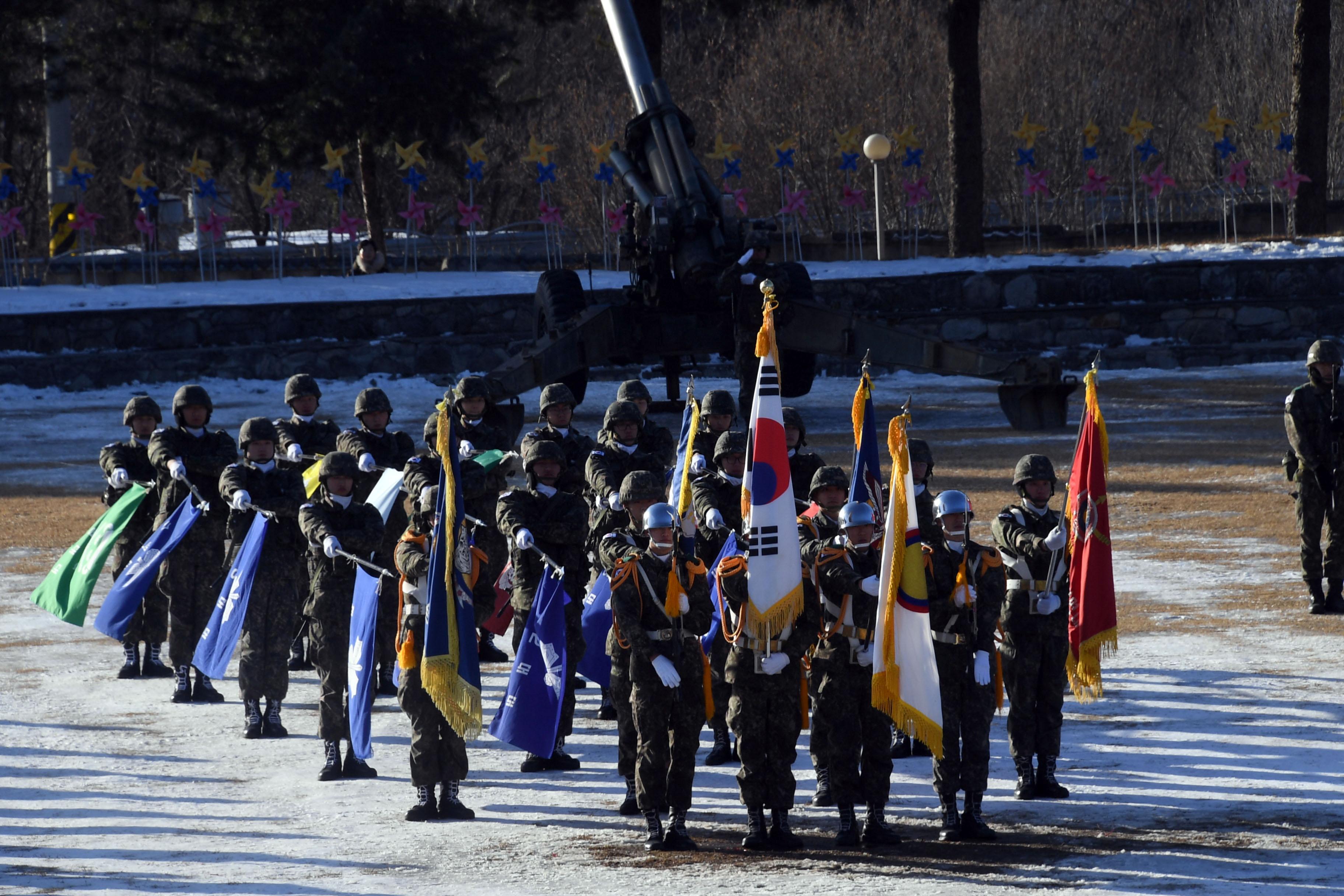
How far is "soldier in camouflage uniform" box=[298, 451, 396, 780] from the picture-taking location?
29.9 feet

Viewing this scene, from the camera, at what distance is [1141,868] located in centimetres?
725

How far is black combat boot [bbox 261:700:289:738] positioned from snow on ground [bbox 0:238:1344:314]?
17.6 meters

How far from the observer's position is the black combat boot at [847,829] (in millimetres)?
7719

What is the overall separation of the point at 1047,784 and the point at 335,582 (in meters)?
3.81

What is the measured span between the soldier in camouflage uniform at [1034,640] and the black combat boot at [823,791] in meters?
0.90

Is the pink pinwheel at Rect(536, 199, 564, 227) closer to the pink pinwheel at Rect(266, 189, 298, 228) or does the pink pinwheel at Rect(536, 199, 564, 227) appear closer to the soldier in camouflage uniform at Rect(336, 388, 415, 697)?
the pink pinwheel at Rect(266, 189, 298, 228)

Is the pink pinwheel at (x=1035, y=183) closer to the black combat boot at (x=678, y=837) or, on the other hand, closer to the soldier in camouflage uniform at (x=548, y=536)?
the soldier in camouflage uniform at (x=548, y=536)

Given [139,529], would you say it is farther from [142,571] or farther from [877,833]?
[877,833]

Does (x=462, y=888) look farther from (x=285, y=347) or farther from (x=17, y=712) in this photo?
(x=285, y=347)

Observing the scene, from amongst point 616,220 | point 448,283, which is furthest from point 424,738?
point 616,220

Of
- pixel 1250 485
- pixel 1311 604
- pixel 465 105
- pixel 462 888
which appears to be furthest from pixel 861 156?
pixel 462 888

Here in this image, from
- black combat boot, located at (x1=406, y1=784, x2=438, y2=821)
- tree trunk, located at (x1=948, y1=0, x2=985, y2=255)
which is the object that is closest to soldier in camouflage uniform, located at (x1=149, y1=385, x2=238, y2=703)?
black combat boot, located at (x1=406, y1=784, x2=438, y2=821)

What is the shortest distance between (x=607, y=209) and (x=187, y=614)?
3102cm

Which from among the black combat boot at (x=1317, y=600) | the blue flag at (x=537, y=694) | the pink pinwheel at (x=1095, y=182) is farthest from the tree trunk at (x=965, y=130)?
the blue flag at (x=537, y=694)
